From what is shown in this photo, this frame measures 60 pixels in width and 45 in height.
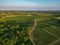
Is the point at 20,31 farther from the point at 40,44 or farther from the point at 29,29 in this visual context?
the point at 40,44

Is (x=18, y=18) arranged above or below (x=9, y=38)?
above

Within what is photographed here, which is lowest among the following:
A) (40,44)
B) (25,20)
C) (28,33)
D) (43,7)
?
(40,44)

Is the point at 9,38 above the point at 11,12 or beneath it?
beneath

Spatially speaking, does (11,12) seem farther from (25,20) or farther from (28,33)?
(28,33)

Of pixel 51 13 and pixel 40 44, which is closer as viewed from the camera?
pixel 40 44

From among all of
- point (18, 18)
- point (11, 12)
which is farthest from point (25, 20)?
point (11, 12)

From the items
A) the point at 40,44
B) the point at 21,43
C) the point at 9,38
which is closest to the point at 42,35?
the point at 40,44
